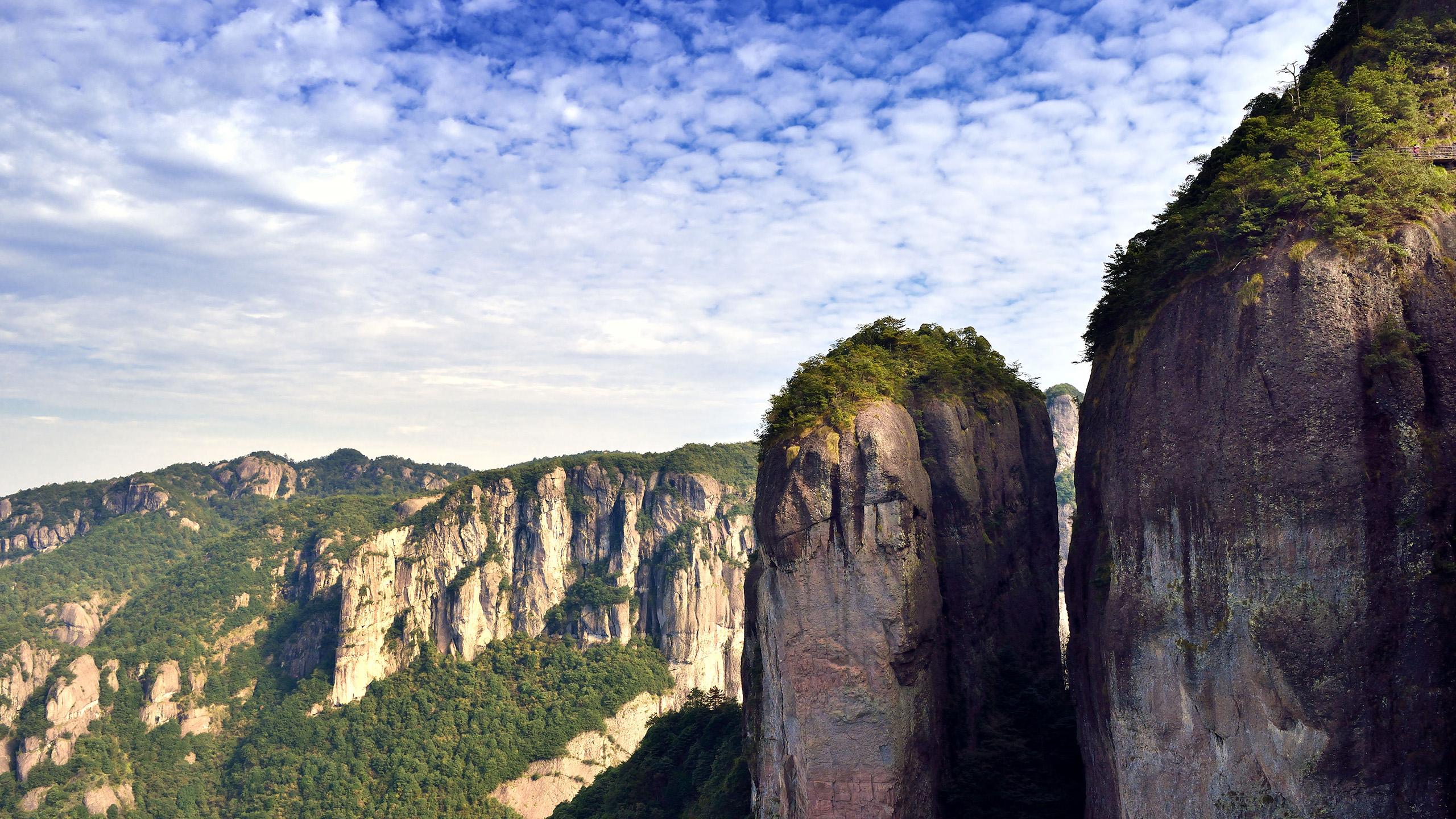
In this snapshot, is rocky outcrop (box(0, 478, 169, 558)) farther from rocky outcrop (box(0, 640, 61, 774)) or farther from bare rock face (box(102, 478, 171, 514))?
rocky outcrop (box(0, 640, 61, 774))

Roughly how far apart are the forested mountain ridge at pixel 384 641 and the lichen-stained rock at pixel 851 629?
84.3 meters

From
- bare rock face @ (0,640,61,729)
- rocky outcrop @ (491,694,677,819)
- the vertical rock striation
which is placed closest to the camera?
the vertical rock striation

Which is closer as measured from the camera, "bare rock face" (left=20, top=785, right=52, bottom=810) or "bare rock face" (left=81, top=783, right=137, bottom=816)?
"bare rock face" (left=20, top=785, right=52, bottom=810)

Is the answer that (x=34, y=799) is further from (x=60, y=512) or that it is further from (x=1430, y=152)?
(x=1430, y=152)

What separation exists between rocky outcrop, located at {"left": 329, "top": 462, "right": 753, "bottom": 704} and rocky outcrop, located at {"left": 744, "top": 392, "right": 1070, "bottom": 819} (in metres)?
90.2

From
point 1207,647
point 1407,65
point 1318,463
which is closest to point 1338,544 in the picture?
point 1318,463

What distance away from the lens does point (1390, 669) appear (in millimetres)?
17969

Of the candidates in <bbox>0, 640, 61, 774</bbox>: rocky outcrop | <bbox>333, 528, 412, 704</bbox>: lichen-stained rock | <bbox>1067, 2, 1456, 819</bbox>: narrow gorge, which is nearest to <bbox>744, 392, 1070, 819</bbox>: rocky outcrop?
<bbox>1067, 2, 1456, 819</bbox>: narrow gorge

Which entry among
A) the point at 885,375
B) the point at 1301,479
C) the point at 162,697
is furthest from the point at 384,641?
the point at 1301,479

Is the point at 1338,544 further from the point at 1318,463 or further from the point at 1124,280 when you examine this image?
the point at 1124,280

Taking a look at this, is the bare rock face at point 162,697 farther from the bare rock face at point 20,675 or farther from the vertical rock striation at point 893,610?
the vertical rock striation at point 893,610

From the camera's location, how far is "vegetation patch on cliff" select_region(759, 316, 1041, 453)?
3161 cm

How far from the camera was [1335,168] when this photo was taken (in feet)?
68.6

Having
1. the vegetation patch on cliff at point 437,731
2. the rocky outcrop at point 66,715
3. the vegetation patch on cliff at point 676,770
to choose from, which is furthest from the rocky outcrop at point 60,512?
the vegetation patch on cliff at point 676,770
